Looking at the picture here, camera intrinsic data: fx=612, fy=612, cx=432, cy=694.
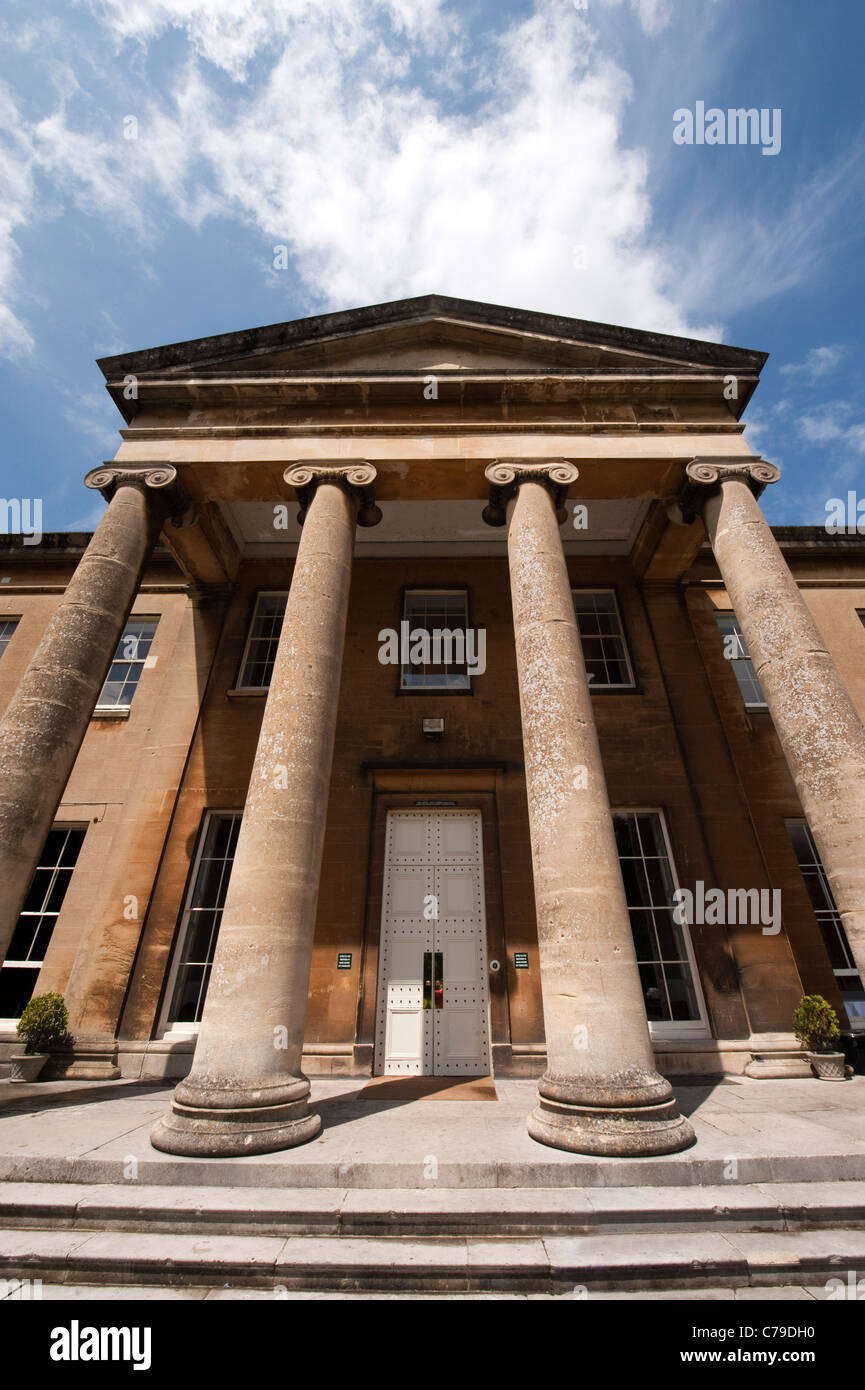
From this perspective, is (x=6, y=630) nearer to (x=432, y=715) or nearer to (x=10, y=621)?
(x=10, y=621)

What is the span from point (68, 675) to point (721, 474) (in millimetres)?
9126

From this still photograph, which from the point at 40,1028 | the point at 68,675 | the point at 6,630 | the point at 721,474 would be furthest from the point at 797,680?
the point at 6,630

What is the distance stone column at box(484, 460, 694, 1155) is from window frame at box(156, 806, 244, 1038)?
475 centimetres

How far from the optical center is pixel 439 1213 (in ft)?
12.1

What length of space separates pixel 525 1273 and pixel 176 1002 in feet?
24.2

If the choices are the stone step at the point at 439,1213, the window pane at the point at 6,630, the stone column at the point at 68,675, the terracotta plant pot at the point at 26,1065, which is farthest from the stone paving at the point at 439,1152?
the window pane at the point at 6,630

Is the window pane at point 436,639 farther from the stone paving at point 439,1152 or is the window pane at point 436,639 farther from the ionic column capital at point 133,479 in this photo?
the stone paving at point 439,1152

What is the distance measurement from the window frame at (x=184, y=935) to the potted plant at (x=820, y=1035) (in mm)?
7993

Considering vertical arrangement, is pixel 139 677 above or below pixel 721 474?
below

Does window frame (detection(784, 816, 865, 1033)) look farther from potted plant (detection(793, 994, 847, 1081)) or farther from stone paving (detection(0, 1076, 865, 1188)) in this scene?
stone paving (detection(0, 1076, 865, 1188))

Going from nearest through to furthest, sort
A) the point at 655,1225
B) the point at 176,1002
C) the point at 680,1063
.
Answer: the point at 655,1225 < the point at 680,1063 < the point at 176,1002
